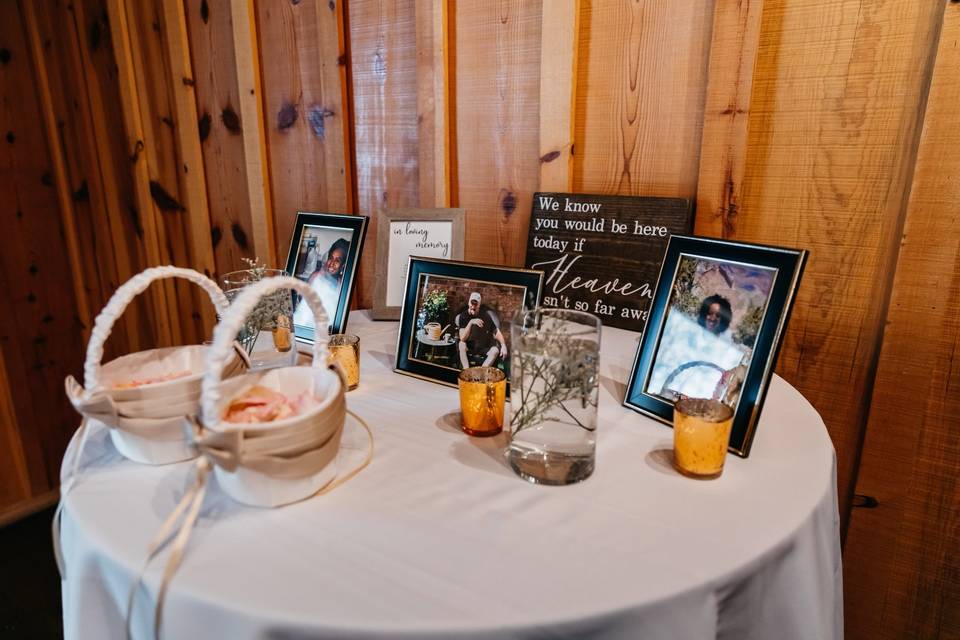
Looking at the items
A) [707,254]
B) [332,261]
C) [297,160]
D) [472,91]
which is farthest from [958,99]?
[297,160]

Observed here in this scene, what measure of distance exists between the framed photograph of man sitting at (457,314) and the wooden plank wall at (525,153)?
511 mm

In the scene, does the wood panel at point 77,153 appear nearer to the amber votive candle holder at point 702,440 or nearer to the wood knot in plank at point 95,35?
the wood knot in plank at point 95,35

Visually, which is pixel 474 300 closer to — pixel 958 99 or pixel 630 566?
pixel 630 566

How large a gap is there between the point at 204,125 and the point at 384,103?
31.0 inches

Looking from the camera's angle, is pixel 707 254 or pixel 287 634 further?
pixel 707 254

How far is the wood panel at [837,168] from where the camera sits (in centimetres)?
114

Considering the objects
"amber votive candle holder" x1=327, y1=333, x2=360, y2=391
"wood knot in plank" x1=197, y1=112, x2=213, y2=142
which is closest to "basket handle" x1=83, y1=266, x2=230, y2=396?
"amber votive candle holder" x1=327, y1=333, x2=360, y2=391

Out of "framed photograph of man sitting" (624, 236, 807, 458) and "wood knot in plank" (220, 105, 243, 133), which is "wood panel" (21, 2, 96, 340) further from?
"framed photograph of man sitting" (624, 236, 807, 458)

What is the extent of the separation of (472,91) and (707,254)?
908 millimetres

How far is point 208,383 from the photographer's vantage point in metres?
0.65

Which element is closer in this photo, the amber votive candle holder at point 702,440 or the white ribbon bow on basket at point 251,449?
the white ribbon bow on basket at point 251,449

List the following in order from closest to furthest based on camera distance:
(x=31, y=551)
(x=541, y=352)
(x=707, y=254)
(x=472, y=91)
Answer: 1. (x=541, y=352)
2. (x=707, y=254)
3. (x=472, y=91)
4. (x=31, y=551)

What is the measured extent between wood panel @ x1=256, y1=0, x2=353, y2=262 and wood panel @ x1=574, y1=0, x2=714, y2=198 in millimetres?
742

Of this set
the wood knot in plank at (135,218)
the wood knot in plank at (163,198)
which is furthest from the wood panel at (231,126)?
the wood knot in plank at (135,218)
